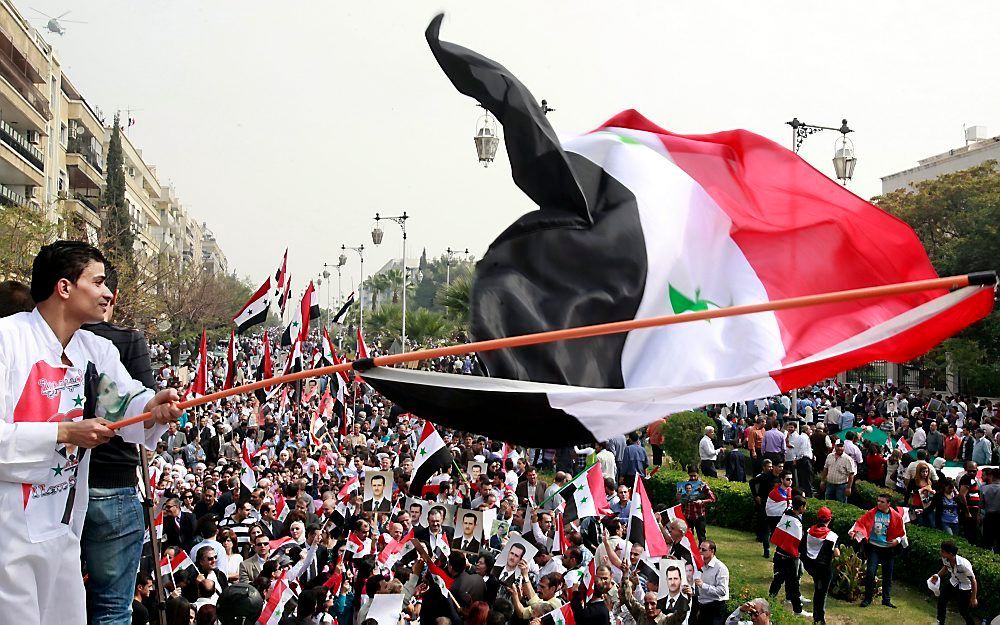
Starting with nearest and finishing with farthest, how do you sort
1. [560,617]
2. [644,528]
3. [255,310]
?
[560,617] → [644,528] → [255,310]

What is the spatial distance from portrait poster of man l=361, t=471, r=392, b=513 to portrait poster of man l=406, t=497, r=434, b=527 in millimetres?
1574

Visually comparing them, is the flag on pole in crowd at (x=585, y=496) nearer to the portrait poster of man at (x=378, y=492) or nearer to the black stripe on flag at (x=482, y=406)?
the portrait poster of man at (x=378, y=492)

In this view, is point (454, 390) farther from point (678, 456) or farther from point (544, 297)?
point (678, 456)

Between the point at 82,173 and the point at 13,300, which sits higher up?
the point at 82,173

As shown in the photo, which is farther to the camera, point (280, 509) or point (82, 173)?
point (82, 173)

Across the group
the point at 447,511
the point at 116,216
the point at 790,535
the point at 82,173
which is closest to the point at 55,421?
the point at 447,511

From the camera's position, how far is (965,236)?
40.4 metres

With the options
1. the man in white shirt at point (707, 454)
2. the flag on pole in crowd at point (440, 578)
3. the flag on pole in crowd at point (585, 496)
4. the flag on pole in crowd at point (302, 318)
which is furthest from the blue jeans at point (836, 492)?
the flag on pole in crowd at point (440, 578)

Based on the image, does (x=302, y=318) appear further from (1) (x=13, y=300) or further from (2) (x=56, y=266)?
(2) (x=56, y=266)

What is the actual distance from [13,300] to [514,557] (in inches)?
249

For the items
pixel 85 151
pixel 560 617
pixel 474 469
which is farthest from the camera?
Answer: pixel 85 151

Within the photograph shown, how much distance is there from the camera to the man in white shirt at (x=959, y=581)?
1230 cm

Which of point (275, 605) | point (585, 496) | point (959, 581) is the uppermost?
point (585, 496)

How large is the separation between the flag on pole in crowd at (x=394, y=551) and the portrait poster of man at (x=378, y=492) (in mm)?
3287
